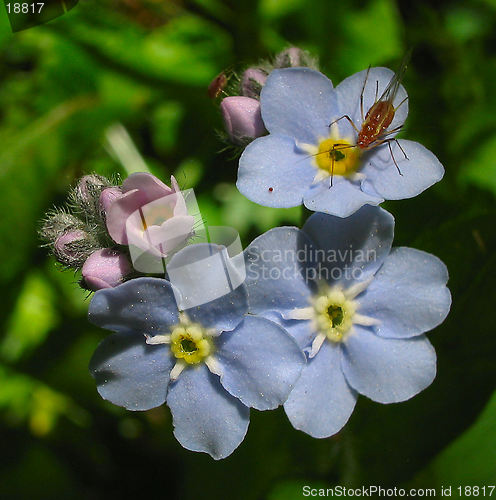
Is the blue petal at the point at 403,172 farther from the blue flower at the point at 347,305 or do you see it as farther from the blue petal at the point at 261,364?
the blue petal at the point at 261,364

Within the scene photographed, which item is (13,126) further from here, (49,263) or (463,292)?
(463,292)

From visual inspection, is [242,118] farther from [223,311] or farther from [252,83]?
[223,311]

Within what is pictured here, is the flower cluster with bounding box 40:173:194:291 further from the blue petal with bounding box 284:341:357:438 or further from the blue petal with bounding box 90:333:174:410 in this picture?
the blue petal with bounding box 284:341:357:438

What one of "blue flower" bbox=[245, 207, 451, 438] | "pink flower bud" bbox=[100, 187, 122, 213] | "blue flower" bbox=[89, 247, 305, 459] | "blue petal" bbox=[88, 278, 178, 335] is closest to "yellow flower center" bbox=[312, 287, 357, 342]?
"blue flower" bbox=[245, 207, 451, 438]

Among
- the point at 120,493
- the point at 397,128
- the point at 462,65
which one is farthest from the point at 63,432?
the point at 462,65

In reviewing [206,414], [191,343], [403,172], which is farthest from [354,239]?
[206,414]

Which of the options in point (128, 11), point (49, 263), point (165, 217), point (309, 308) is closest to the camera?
point (165, 217)
